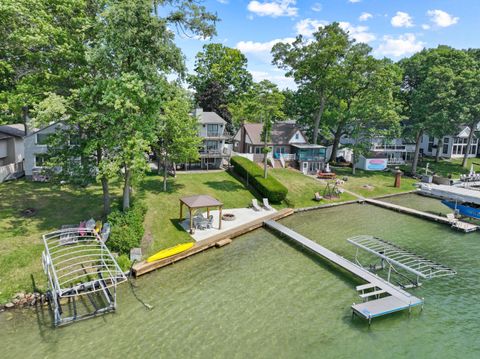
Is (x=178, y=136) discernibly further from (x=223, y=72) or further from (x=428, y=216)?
(x=223, y=72)

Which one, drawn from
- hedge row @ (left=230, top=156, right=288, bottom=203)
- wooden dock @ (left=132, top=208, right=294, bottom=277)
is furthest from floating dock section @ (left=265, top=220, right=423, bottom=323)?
hedge row @ (left=230, top=156, right=288, bottom=203)

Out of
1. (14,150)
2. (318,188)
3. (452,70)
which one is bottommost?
(318,188)

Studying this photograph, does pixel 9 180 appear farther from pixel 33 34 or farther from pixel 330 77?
pixel 330 77

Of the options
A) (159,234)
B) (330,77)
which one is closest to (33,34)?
(159,234)

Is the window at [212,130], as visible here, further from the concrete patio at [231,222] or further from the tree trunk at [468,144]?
the tree trunk at [468,144]

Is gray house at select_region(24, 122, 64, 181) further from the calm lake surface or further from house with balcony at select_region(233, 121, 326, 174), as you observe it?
house with balcony at select_region(233, 121, 326, 174)

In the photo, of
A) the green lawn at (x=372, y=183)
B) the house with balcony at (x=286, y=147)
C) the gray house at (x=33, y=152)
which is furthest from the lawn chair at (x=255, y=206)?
the gray house at (x=33, y=152)

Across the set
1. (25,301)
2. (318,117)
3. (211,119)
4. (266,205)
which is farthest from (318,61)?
(25,301)

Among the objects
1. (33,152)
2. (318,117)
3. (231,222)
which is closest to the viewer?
(231,222)
